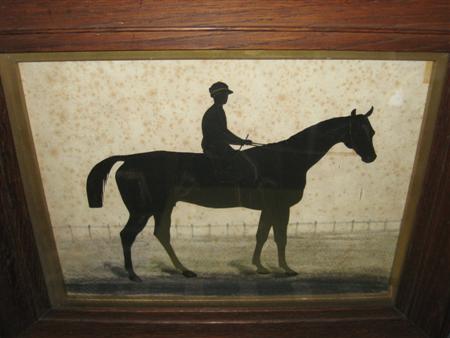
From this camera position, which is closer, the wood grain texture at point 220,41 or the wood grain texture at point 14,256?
the wood grain texture at point 220,41

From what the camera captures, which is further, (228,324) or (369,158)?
(228,324)

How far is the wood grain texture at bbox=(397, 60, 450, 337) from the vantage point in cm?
74

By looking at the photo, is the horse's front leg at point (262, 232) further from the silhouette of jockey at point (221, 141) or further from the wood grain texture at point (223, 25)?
the wood grain texture at point (223, 25)

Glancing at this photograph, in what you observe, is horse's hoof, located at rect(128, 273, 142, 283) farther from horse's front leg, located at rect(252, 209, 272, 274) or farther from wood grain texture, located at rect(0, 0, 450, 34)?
wood grain texture, located at rect(0, 0, 450, 34)

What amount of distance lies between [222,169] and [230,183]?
0.04 meters

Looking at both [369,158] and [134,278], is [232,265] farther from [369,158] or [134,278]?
[369,158]

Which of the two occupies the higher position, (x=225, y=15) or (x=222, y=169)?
(x=225, y=15)

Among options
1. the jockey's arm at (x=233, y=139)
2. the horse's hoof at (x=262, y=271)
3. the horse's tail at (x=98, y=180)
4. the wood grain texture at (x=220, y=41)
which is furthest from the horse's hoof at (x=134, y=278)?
the wood grain texture at (x=220, y=41)

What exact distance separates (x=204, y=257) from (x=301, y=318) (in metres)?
0.33

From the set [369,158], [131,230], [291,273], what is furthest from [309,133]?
[131,230]

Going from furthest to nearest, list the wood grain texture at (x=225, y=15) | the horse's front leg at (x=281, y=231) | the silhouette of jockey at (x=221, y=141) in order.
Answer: the horse's front leg at (x=281, y=231)
the silhouette of jockey at (x=221, y=141)
the wood grain texture at (x=225, y=15)

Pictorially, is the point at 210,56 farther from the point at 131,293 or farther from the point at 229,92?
the point at 131,293

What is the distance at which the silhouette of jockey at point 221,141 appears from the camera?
717 mm

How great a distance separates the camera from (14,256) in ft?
2.69
